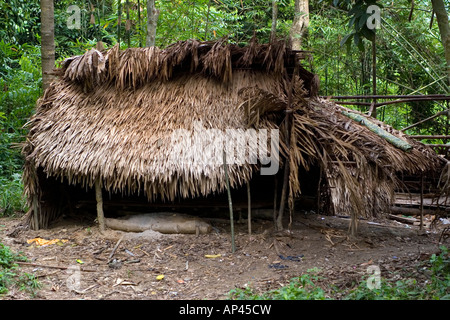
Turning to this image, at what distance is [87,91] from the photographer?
22.1 feet

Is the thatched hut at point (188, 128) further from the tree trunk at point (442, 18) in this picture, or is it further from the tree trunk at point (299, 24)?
the tree trunk at point (299, 24)

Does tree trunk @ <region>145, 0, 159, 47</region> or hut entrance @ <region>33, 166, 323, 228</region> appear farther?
tree trunk @ <region>145, 0, 159, 47</region>

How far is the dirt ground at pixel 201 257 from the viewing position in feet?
15.1

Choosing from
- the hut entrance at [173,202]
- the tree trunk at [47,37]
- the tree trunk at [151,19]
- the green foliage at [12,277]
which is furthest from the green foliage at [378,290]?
the tree trunk at [151,19]

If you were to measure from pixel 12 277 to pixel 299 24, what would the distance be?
8713mm

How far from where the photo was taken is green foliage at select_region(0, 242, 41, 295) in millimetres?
4414

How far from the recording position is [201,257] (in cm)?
545

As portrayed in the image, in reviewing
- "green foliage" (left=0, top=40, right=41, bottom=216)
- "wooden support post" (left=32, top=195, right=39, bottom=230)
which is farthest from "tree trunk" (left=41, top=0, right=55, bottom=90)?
"wooden support post" (left=32, top=195, right=39, bottom=230)

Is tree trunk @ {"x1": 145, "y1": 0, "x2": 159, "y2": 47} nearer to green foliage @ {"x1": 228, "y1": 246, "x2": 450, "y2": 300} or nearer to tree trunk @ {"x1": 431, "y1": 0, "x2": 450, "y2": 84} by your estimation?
tree trunk @ {"x1": 431, "y1": 0, "x2": 450, "y2": 84}

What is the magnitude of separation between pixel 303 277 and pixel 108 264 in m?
2.34

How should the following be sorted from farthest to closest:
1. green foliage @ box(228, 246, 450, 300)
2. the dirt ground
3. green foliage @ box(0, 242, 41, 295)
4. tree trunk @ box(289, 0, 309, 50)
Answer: tree trunk @ box(289, 0, 309, 50) < the dirt ground < green foliage @ box(0, 242, 41, 295) < green foliage @ box(228, 246, 450, 300)

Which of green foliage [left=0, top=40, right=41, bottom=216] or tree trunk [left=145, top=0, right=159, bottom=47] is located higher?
tree trunk [left=145, top=0, right=159, bottom=47]

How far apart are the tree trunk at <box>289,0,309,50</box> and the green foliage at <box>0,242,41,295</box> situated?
7.92m

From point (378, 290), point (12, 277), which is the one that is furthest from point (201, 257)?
point (378, 290)
